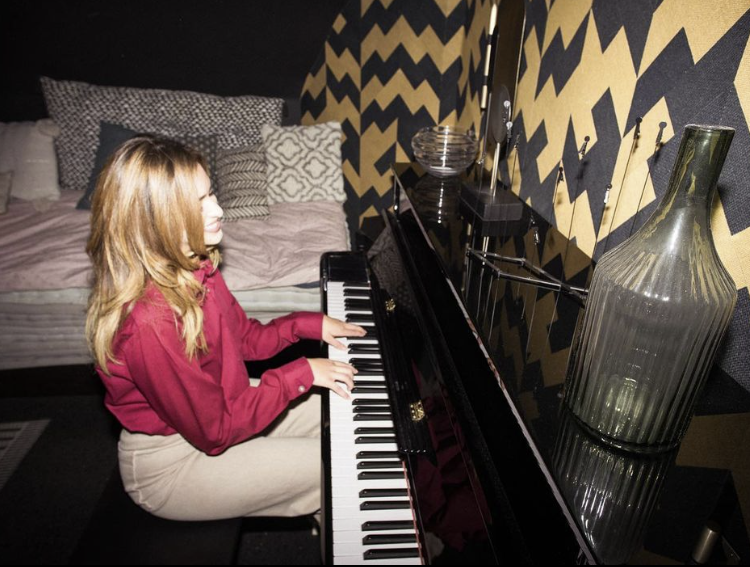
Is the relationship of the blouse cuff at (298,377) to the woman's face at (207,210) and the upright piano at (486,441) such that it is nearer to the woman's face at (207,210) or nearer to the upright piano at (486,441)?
the upright piano at (486,441)

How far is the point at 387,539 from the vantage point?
909 millimetres

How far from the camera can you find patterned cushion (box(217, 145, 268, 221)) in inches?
111

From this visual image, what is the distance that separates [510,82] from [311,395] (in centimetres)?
122

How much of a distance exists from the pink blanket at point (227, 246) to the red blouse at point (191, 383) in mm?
969

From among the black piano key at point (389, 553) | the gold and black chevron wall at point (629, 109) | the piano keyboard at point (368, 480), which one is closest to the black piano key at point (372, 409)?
the piano keyboard at point (368, 480)

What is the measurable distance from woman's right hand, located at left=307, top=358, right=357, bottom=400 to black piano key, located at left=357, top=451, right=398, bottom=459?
0.61 ft

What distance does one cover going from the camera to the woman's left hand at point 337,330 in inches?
57.2

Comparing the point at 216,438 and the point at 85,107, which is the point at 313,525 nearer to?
the point at 216,438

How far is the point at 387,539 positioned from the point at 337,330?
0.68 meters

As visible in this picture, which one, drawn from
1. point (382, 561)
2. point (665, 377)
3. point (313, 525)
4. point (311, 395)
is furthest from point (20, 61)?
point (665, 377)

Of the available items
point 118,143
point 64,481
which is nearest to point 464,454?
point 64,481

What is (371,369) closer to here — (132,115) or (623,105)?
(623,105)

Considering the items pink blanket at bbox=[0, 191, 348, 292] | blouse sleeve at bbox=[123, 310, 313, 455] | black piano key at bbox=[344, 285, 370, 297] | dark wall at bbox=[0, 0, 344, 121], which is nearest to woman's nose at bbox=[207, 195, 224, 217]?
blouse sleeve at bbox=[123, 310, 313, 455]

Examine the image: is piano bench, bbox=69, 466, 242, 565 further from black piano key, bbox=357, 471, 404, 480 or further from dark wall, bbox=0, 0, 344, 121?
dark wall, bbox=0, 0, 344, 121
